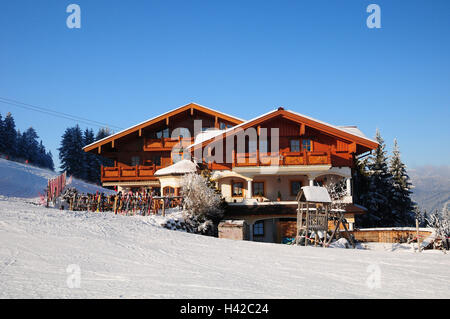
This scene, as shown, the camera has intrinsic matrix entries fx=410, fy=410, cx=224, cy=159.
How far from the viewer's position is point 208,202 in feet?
68.5

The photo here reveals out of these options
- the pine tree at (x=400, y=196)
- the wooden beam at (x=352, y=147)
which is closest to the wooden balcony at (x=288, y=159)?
the wooden beam at (x=352, y=147)

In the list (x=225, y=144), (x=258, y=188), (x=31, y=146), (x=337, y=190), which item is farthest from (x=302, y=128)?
(x=31, y=146)

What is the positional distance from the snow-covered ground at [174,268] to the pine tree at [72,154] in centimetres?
4843

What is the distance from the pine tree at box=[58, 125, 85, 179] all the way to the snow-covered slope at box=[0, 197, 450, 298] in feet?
158

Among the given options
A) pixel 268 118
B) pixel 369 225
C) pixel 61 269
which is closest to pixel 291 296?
pixel 61 269

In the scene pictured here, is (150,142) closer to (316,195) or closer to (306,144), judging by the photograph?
(306,144)

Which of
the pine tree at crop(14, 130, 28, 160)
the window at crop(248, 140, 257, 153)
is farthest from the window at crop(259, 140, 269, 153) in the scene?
the pine tree at crop(14, 130, 28, 160)

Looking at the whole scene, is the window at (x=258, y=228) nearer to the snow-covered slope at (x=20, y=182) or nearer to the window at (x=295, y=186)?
the window at (x=295, y=186)

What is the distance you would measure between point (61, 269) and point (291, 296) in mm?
4308

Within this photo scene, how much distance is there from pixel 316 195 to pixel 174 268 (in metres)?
10.9

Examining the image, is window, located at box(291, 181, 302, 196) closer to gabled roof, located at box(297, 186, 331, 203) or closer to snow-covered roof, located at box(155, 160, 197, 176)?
snow-covered roof, located at box(155, 160, 197, 176)

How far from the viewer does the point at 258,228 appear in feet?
90.1

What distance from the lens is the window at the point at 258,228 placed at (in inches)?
1076
